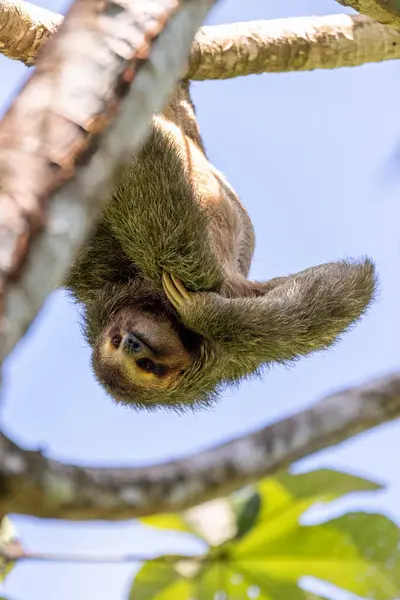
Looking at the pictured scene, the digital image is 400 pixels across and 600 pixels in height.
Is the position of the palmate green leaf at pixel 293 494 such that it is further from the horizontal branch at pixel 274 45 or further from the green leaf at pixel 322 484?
the horizontal branch at pixel 274 45

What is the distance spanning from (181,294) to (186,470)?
3.30m

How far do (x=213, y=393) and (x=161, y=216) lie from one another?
130 cm

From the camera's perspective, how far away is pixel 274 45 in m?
5.61

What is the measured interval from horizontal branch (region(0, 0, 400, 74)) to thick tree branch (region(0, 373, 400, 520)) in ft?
13.5

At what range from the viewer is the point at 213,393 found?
531 cm

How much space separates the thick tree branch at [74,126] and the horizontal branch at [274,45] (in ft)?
12.5

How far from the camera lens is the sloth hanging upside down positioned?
462cm

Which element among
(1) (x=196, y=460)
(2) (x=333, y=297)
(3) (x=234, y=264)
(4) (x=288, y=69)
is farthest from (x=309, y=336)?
(1) (x=196, y=460)

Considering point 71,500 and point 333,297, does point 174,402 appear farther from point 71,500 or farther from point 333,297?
point 71,500

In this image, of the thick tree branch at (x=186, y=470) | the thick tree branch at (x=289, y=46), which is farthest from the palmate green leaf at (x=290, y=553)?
the thick tree branch at (x=289, y=46)

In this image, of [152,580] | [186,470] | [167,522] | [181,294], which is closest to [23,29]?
[181,294]

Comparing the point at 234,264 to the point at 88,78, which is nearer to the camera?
the point at 88,78

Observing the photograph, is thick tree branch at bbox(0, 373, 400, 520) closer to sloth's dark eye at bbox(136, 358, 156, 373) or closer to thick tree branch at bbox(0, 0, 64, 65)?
sloth's dark eye at bbox(136, 358, 156, 373)

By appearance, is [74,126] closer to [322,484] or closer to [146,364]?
[322,484]
